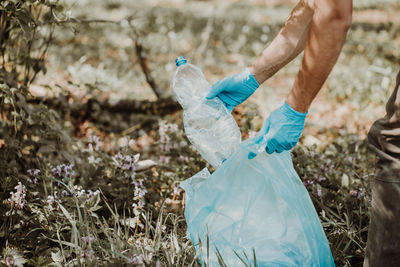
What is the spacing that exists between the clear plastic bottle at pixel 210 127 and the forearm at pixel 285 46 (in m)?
0.28

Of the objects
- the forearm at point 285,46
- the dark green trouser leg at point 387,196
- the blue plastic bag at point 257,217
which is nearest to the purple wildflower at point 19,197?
the blue plastic bag at point 257,217

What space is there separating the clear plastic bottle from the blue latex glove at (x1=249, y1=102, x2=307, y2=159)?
1.00 feet

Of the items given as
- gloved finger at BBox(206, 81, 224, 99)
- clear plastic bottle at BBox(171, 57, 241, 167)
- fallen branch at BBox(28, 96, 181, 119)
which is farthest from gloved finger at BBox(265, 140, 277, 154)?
fallen branch at BBox(28, 96, 181, 119)

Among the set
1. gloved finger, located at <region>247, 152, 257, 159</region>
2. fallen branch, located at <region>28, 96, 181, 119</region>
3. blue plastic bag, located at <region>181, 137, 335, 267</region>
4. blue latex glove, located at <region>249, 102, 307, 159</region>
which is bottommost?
blue plastic bag, located at <region>181, 137, 335, 267</region>

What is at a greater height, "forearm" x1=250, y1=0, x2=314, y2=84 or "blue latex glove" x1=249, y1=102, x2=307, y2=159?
"forearm" x1=250, y1=0, x2=314, y2=84

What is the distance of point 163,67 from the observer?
5379mm

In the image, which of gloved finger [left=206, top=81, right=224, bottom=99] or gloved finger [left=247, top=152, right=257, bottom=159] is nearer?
gloved finger [left=247, top=152, right=257, bottom=159]

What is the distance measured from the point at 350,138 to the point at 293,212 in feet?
5.41

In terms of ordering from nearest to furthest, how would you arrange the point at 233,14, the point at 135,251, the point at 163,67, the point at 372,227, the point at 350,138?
the point at 372,227 → the point at 135,251 → the point at 350,138 → the point at 163,67 → the point at 233,14

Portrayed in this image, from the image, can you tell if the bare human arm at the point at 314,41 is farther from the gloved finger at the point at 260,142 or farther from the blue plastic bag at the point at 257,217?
the blue plastic bag at the point at 257,217

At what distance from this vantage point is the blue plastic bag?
1895 mm

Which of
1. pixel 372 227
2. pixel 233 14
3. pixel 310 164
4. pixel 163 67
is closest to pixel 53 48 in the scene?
pixel 163 67

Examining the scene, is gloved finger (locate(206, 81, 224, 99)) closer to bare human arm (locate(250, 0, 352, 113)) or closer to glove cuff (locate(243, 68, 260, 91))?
glove cuff (locate(243, 68, 260, 91))

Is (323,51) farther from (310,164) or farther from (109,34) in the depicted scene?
(109,34)
